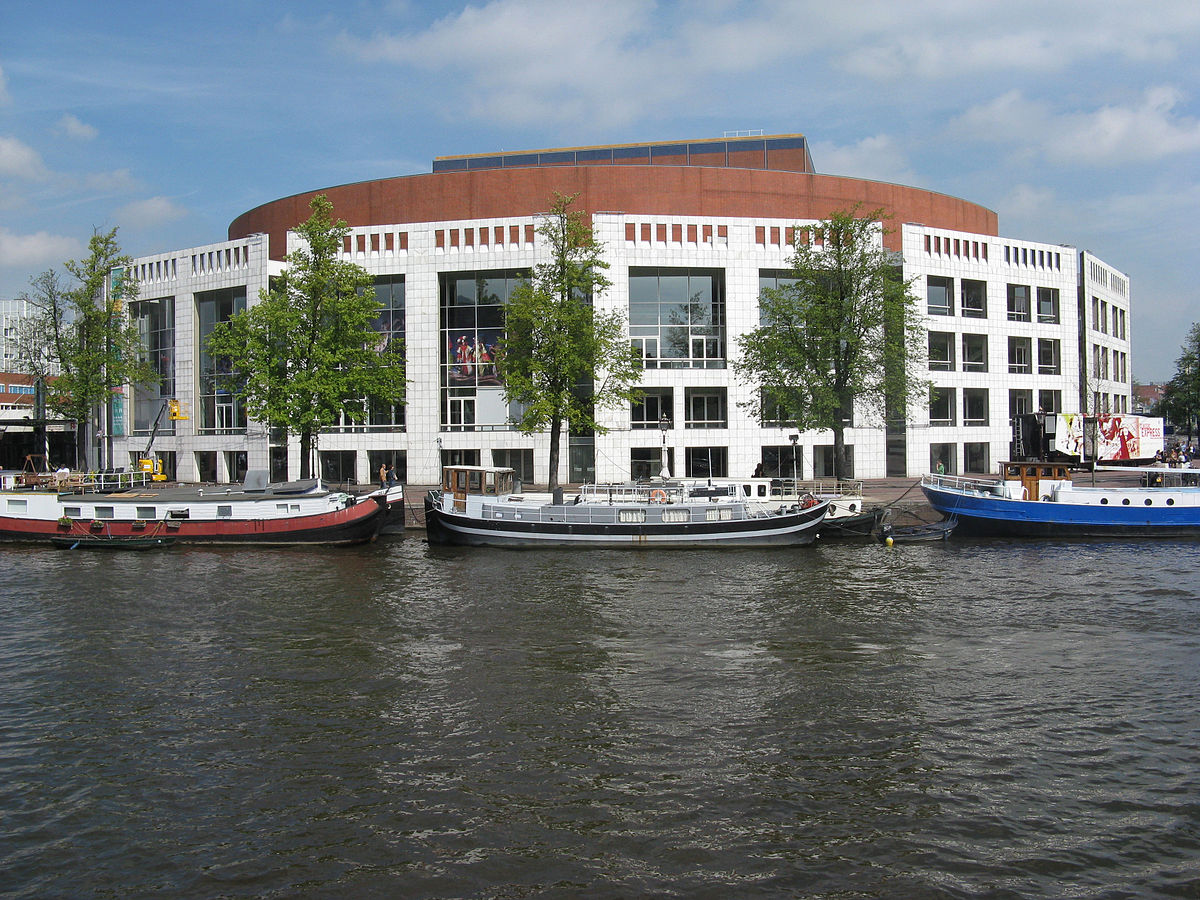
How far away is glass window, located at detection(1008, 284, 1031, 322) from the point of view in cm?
6469

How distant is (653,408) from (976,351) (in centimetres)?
2557

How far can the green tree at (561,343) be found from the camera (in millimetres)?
44031

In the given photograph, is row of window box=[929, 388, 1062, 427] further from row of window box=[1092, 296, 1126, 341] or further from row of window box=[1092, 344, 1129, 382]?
row of window box=[1092, 296, 1126, 341]

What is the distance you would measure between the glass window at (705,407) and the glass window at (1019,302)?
25.8 m

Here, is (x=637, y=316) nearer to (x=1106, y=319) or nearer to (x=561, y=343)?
(x=561, y=343)

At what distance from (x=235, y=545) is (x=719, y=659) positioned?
86.6 ft

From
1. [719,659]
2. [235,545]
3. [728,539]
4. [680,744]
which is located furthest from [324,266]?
[680,744]

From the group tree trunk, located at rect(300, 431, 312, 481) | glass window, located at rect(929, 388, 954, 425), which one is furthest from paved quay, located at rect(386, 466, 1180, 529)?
glass window, located at rect(929, 388, 954, 425)

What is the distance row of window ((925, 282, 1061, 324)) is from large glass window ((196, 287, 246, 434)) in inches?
1931

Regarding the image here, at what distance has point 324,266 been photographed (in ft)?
149

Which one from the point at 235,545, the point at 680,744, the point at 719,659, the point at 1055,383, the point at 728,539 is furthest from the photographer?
the point at 1055,383

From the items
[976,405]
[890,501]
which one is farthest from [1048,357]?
[890,501]

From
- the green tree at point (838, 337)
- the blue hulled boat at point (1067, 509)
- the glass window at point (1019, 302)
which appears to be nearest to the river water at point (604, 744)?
the blue hulled boat at point (1067, 509)

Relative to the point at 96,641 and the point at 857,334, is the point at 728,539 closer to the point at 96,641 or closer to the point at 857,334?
the point at 857,334
